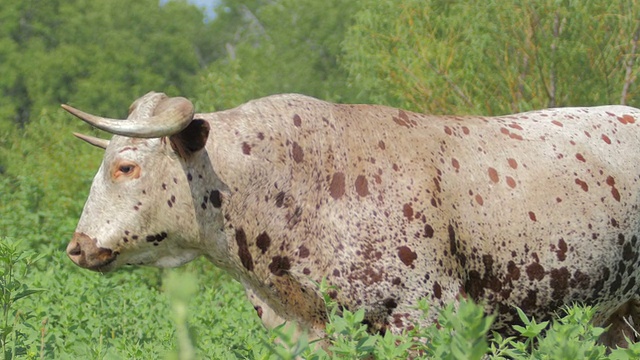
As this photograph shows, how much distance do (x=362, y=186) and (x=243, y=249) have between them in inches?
28.4

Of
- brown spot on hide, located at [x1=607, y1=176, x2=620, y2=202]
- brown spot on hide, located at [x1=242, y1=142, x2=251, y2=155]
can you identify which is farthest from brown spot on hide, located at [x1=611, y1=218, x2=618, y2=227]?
brown spot on hide, located at [x1=242, y1=142, x2=251, y2=155]

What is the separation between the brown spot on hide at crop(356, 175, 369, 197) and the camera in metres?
5.96

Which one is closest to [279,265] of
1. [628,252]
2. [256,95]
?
[628,252]

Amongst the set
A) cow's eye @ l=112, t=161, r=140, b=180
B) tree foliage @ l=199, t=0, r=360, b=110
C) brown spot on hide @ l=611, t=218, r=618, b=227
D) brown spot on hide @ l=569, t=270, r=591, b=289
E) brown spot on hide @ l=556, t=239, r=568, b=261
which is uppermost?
cow's eye @ l=112, t=161, r=140, b=180

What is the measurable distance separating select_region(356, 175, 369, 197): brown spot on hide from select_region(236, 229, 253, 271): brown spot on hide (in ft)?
2.15

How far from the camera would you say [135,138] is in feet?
20.0

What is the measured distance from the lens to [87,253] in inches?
237

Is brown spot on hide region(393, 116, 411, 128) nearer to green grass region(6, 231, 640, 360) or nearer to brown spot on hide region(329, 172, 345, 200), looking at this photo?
brown spot on hide region(329, 172, 345, 200)

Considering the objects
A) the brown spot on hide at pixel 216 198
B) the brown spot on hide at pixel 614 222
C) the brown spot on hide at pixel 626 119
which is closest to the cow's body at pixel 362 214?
the brown spot on hide at pixel 216 198

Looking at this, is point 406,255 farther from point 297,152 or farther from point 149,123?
point 149,123

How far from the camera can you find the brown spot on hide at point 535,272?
20.7ft

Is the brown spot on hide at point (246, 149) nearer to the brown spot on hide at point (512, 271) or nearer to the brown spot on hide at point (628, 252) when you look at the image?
the brown spot on hide at point (512, 271)

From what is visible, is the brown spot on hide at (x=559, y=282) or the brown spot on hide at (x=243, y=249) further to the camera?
the brown spot on hide at (x=559, y=282)

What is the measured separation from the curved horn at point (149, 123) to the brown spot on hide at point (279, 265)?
2.74 ft
